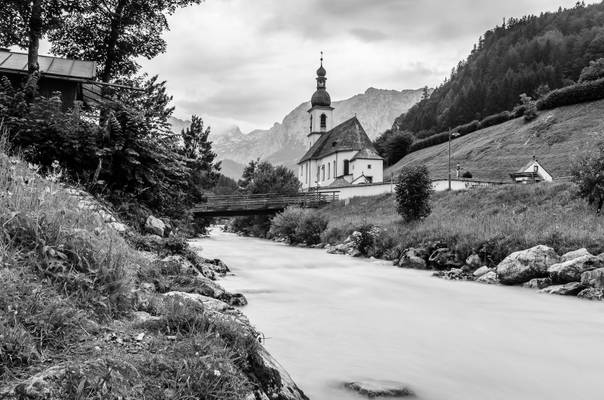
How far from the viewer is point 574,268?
12.5 metres

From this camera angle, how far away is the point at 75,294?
3783 millimetres

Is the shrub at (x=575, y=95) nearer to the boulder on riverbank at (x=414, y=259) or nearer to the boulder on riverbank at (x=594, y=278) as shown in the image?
the boulder on riverbank at (x=414, y=259)

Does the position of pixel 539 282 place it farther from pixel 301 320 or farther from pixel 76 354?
pixel 76 354

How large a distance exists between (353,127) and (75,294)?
232ft

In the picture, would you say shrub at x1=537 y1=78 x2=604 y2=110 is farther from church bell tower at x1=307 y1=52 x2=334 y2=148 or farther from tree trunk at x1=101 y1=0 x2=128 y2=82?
tree trunk at x1=101 y1=0 x2=128 y2=82

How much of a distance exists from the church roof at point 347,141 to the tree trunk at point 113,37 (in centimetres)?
4811

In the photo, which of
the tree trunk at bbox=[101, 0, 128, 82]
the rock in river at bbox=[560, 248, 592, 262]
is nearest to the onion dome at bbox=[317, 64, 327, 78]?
the tree trunk at bbox=[101, 0, 128, 82]

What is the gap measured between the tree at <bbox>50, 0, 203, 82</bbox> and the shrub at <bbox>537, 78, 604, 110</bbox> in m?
65.1

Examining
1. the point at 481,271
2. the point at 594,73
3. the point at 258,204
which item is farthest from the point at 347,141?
the point at 481,271

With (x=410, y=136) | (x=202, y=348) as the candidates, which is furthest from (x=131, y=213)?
(x=410, y=136)

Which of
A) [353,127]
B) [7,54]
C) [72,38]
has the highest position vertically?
[353,127]

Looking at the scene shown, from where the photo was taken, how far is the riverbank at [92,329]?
2.73 meters

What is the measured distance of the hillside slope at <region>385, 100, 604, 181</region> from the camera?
52562 mm

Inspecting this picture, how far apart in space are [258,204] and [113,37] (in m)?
28.8
